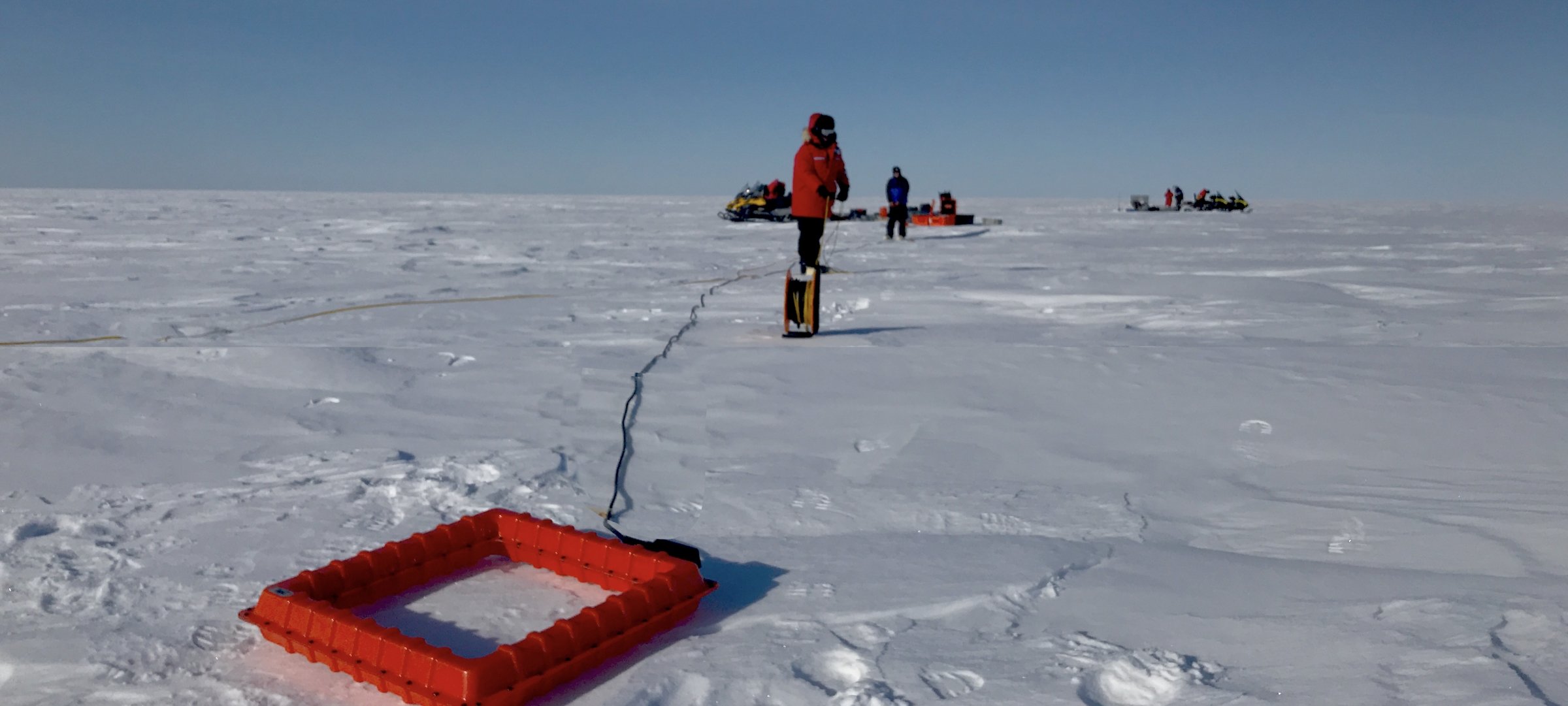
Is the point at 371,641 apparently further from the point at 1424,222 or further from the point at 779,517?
the point at 1424,222

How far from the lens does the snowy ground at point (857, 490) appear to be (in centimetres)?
208

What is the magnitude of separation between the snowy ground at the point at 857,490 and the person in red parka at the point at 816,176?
0.72 m

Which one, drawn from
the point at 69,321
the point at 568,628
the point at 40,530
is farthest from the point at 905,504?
the point at 69,321

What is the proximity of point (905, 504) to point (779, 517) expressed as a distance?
1.34ft

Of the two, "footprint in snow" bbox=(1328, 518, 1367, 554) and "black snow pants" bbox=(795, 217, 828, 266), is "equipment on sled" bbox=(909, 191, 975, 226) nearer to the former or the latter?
"black snow pants" bbox=(795, 217, 828, 266)

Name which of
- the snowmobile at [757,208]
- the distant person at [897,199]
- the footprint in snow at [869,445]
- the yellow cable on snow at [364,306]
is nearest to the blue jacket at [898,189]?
the distant person at [897,199]

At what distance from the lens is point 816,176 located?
671cm

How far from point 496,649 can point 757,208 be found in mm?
24338

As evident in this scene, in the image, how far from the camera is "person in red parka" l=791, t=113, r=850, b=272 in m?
6.68

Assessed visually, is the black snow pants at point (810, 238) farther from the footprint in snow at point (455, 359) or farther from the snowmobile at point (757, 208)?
the snowmobile at point (757, 208)

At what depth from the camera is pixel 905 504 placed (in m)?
3.15

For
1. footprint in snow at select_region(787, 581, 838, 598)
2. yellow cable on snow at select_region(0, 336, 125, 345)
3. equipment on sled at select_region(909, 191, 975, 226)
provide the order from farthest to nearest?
equipment on sled at select_region(909, 191, 975, 226) → yellow cable on snow at select_region(0, 336, 125, 345) → footprint in snow at select_region(787, 581, 838, 598)

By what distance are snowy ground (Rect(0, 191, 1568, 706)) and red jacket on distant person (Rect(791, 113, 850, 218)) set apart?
831 millimetres

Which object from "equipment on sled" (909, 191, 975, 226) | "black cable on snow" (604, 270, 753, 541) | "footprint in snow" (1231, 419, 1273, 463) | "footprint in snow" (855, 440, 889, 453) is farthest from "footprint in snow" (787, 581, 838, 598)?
"equipment on sled" (909, 191, 975, 226)
